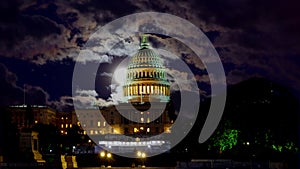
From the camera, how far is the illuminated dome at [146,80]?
157 metres

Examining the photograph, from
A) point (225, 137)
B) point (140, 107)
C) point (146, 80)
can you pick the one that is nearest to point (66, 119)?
point (146, 80)

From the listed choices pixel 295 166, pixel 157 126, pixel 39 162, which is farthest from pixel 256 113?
pixel 157 126

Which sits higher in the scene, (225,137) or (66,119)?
(66,119)

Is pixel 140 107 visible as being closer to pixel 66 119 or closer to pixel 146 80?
pixel 146 80

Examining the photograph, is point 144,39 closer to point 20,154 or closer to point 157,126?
point 157,126

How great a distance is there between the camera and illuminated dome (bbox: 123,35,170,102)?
514ft

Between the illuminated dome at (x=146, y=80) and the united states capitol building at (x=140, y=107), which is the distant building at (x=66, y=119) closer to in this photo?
the united states capitol building at (x=140, y=107)

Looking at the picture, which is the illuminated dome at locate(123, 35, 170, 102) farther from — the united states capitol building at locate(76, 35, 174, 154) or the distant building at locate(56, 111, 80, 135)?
the distant building at locate(56, 111, 80, 135)

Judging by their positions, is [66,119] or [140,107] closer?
[140,107]

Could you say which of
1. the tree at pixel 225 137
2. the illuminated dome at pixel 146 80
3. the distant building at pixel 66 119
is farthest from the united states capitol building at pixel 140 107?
the tree at pixel 225 137

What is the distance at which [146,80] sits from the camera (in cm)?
15862

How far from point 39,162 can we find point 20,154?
3.61 m

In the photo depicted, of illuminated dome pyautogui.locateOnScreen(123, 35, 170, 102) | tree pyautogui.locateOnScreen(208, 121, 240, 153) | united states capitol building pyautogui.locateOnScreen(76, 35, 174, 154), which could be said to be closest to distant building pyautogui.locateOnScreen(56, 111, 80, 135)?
united states capitol building pyautogui.locateOnScreen(76, 35, 174, 154)

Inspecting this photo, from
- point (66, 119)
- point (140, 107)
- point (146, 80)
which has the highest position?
point (146, 80)
